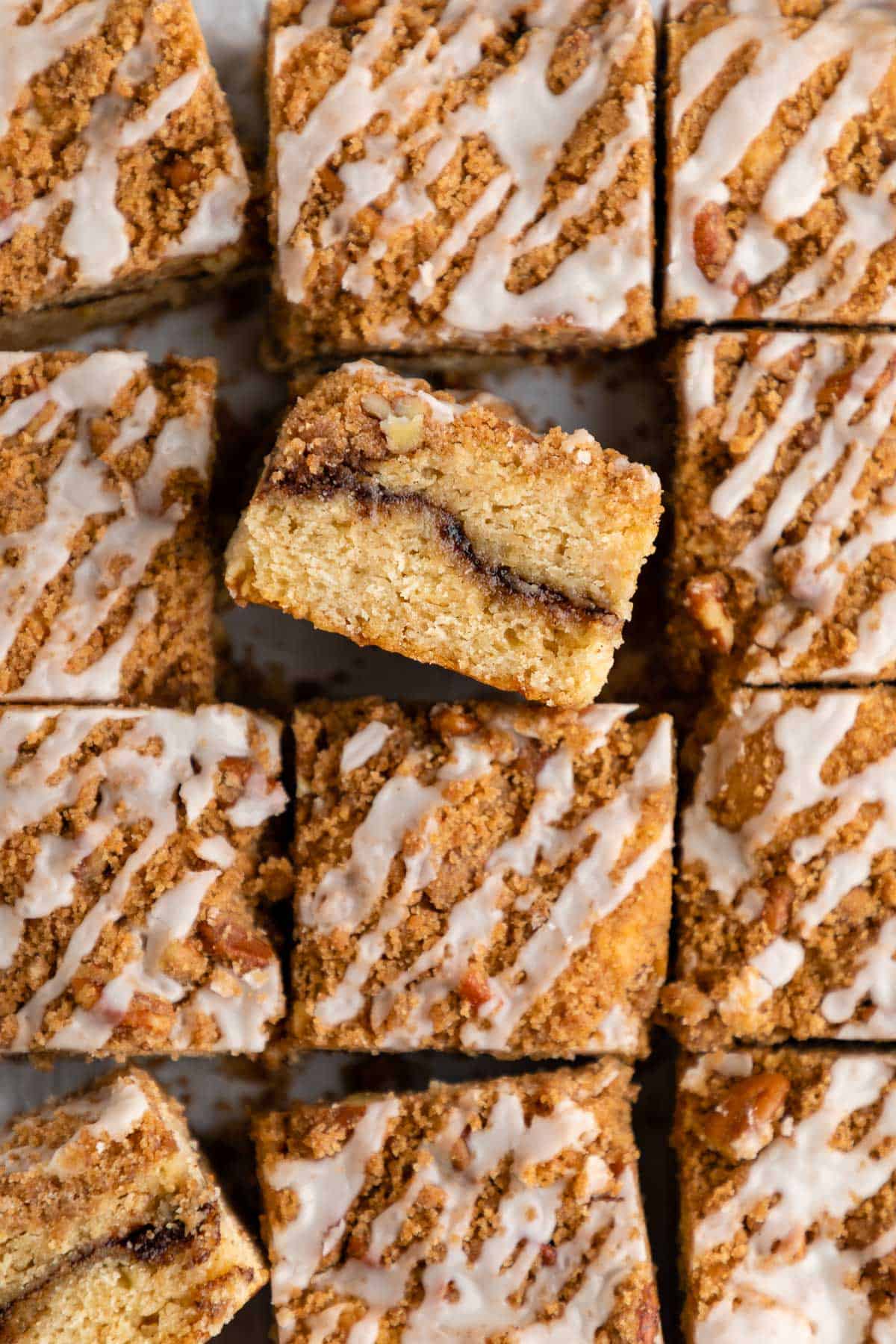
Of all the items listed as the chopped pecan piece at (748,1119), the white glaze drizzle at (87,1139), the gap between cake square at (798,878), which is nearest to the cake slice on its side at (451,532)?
the gap between cake square at (798,878)

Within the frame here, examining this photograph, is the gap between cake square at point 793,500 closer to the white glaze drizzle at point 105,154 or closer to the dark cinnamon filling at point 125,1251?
the white glaze drizzle at point 105,154

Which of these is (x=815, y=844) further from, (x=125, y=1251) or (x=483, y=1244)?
(x=125, y=1251)

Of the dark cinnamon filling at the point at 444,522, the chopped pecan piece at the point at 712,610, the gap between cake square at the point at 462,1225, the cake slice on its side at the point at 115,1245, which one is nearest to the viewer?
the dark cinnamon filling at the point at 444,522

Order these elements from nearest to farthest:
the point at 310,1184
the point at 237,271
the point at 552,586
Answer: the point at 552,586, the point at 310,1184, the point at 237,271

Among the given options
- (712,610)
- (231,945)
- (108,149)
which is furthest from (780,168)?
(231,945)

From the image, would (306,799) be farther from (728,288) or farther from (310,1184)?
(728,288)

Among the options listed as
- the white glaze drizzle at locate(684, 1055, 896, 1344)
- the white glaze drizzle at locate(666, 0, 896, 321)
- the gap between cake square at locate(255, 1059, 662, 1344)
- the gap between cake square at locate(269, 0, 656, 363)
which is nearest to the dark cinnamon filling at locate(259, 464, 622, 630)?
the gap between cake square at locate(269, 0, 656, 363)

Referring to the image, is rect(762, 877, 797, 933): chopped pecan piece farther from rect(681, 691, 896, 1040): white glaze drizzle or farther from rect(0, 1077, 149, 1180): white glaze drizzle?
rect(0, 1077, 149, 1180): white glaze drizzle

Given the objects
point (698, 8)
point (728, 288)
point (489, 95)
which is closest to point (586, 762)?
point (728, 288)
